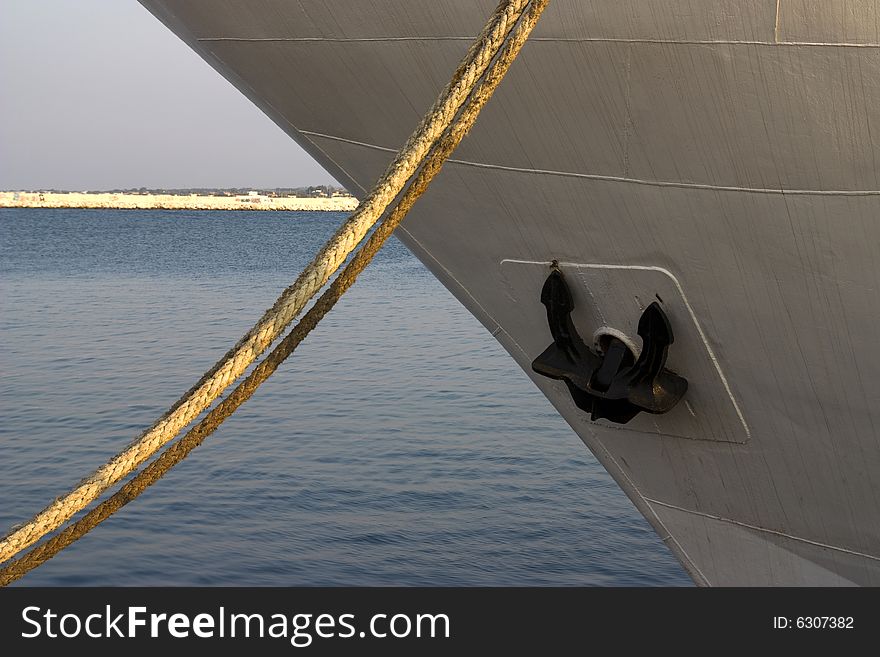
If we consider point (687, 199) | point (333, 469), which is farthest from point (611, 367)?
point (333, 469)

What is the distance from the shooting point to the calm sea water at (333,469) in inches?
309

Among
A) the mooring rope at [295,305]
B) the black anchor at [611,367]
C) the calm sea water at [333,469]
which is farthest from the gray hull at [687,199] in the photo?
the calm sea water at [333,469]

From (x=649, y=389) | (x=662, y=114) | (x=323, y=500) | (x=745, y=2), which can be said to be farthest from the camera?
(x=323, y=500)

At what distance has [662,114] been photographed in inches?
109

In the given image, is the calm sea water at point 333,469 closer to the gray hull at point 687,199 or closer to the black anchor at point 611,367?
the gray hull at point 687,199

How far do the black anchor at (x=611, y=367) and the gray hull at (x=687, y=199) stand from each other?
2.0 inches

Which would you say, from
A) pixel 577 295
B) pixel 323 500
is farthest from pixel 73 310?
pixel 577 295

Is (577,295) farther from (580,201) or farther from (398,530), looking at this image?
(398,530)

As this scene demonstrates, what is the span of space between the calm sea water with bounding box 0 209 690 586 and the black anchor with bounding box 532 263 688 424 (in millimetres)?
4347

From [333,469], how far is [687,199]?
7.71m

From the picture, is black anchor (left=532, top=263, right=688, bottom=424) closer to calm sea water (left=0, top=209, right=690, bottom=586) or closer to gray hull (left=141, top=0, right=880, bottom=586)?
gray hull (left=141, top=0, right=880, bottom=586)

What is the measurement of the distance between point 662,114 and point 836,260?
0.61 metres

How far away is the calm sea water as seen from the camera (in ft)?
25.8

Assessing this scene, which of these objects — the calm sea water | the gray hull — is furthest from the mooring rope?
the calm sea water
